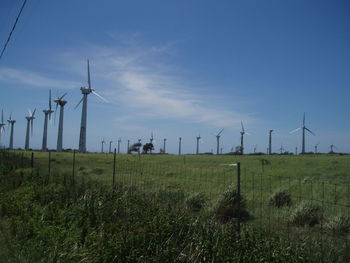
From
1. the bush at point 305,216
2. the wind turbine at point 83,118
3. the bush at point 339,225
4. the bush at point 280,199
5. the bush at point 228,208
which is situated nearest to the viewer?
the bush at point 339,225

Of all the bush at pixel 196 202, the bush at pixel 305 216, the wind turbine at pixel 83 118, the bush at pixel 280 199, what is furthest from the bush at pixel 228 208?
the wind turbine at pixel 83 118

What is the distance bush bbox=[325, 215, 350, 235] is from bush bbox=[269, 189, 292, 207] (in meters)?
3.50

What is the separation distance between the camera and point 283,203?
12.9m

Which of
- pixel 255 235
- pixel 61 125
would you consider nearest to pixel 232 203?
pixel 255 235

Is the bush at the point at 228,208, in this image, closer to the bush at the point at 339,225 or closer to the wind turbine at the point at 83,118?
the bush at the point at 339,225

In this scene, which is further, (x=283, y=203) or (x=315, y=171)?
(x=315, y=171)

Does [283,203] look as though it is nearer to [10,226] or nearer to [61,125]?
[10,226]

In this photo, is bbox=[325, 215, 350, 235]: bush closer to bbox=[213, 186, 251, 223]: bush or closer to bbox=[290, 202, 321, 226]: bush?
bbox=[290, 202, 321, 226]: bush

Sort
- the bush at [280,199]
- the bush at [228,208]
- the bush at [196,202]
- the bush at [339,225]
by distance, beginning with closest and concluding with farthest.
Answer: the bush at [339,225]
the bush at [228,208]
the bush at [196,202]
the bush at [280,199]

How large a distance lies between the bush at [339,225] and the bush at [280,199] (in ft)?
11.5

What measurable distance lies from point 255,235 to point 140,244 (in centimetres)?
229

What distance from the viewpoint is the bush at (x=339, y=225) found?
8.99 meters

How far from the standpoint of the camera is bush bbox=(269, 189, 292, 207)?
12868mm

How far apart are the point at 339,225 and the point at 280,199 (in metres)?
3.95
